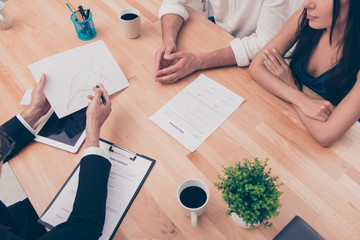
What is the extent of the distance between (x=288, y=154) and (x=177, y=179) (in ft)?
1.31

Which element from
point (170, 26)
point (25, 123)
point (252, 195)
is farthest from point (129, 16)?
point (252, 195)

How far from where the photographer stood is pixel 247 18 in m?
1.36

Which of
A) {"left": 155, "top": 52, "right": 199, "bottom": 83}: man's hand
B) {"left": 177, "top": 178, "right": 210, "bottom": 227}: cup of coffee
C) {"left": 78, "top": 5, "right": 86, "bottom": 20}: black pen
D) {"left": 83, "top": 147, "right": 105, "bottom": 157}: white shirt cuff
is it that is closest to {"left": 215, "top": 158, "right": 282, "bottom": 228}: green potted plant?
{"left": 177, "top": 178, "right": 210, "bottom": 227}: cup of coffee

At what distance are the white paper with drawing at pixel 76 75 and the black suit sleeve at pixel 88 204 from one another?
304 millimetres

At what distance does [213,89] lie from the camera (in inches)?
41.3

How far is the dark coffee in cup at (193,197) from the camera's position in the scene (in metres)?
0.72

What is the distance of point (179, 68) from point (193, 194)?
1.79 feet

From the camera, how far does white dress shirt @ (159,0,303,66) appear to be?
1.11 meters

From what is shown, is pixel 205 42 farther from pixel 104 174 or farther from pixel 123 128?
pixel 104 174

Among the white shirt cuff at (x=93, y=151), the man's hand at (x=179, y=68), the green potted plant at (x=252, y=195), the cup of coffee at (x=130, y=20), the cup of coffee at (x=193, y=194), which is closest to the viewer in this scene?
the green potted plant at (x=252, y=195)

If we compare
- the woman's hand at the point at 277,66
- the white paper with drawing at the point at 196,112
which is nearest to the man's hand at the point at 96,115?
the white paper with drawing at the point at 196,112

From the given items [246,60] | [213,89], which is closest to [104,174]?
[213,89]

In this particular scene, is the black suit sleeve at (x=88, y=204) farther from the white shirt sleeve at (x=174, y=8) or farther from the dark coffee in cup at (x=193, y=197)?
the white shirt sleeve at (x=174, y=8)

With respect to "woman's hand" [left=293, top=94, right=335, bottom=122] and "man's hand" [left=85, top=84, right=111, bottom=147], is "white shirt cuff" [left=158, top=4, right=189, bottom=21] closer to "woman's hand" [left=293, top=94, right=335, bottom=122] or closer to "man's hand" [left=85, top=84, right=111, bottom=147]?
"man's hand" [left=85, top=84, right=111, bottom=147]
